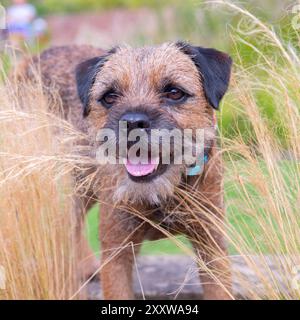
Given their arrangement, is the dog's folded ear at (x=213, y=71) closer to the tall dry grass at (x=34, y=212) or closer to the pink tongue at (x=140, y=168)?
the pink tongue at (x=140, y=168)

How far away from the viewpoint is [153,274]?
5727mm

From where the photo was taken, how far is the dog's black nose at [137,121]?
346 centimetres

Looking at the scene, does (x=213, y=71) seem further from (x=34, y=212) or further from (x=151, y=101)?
(x=34, y=212)

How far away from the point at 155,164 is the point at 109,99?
55cm

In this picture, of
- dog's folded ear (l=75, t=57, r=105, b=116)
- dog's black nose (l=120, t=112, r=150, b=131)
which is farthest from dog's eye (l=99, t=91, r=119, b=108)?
dog's black nose (l=120, t=112, r=150, b=131)

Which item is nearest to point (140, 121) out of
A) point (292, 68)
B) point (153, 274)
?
point (292, 68)

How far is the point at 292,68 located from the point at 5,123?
1.65m

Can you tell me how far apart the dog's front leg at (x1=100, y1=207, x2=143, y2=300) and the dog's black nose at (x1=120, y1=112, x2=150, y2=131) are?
0.80 m

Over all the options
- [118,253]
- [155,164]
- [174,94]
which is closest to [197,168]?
[155,164]

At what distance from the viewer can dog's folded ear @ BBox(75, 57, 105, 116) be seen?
408cm

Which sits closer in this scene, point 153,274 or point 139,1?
point 153,274

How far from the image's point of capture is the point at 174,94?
383 centimetres
